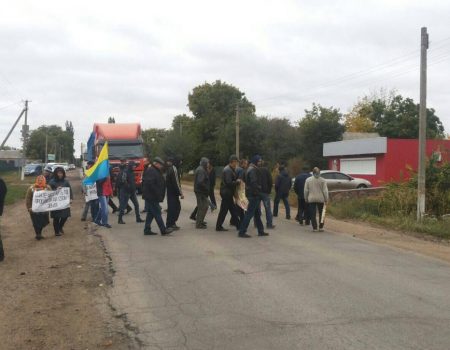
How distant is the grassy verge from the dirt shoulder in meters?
7.94

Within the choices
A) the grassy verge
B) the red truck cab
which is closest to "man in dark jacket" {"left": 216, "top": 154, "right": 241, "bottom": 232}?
the grassy verge

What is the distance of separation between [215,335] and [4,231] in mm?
10309

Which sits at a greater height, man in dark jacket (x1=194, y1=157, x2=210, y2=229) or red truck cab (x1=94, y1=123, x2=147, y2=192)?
red truck cab (x1=94, y1=123, x2=147, y2=192)

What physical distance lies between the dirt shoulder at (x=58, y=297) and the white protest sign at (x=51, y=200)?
27.4 inches

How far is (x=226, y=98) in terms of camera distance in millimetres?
66562

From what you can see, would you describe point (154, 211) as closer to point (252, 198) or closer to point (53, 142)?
point (252, 198)

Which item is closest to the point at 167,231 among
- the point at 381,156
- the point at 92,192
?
the point at 92,192

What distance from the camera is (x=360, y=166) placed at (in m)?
37.2

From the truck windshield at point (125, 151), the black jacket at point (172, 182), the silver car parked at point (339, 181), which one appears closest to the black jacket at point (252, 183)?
the black jacket at point (172, 182)

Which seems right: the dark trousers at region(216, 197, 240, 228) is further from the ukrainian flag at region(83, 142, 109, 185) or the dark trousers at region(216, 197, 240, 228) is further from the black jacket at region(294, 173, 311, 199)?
the ukrainian flag at region(83, 142, 109, 185)

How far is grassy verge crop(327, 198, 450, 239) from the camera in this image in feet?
44.8

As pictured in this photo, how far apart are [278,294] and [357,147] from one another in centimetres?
3101

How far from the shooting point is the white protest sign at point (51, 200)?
1157cm

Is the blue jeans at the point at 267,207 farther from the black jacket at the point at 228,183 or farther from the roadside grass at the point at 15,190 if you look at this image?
the roadside grass at the point at 15,190
